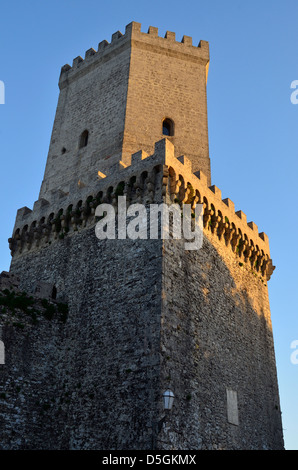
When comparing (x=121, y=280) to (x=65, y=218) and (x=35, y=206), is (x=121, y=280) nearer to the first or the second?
(x=65, y=218)

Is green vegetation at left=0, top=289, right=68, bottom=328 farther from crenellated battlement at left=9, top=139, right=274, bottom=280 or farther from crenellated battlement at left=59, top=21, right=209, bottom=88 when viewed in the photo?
crenellated battlement at left=59, top=21, right=209, bottom=88

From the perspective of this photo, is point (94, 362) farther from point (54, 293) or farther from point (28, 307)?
point (54, 293)

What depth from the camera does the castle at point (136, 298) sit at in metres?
12.2

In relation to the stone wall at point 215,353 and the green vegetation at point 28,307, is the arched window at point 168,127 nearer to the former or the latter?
the stone wall at point 215,353

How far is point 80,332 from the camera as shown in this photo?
1439 centimetres

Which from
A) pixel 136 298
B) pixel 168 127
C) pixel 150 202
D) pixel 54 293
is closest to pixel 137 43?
pixel 168 127

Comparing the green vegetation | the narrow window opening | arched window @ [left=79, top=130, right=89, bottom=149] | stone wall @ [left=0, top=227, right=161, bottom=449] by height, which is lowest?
stone wall @ [left=0, top=227, right=161, bottom=449]

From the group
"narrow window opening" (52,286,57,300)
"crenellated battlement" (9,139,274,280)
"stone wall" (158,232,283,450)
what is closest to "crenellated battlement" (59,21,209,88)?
"crenellated battlement" (9,139,274,280)

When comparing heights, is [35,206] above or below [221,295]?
above

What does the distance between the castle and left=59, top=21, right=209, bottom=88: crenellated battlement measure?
106mm

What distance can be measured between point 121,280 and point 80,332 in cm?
218

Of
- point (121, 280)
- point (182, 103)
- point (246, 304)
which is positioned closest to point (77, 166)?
point (182, 103)

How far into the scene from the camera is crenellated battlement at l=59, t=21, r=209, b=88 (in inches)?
834

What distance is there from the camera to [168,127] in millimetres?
19828
